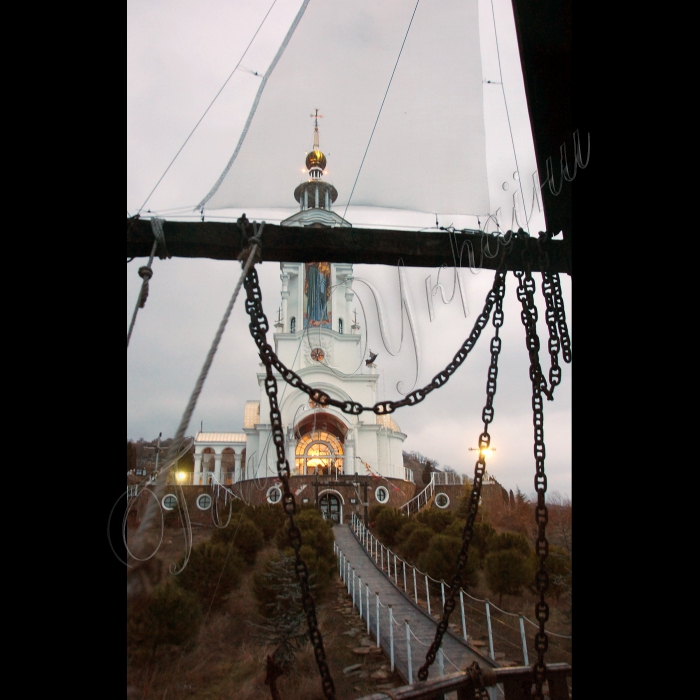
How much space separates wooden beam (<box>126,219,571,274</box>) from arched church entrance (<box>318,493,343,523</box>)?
723 inches

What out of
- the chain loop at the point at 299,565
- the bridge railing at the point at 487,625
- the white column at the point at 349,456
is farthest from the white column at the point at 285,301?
the chain loop at the point at 299,565

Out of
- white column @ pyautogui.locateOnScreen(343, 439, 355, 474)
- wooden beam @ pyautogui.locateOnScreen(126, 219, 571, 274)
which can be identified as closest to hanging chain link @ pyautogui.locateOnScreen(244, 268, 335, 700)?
wooden beam @ pyautogui.locateOnScreen(126, 219, 571, 274)

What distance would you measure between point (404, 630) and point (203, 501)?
460 inches

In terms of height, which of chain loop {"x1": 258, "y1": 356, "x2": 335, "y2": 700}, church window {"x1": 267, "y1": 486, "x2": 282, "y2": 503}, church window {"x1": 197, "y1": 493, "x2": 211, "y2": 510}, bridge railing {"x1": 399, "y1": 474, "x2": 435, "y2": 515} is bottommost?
bridge railing {"x1": 399, "y1": 474, "x2": 435, "y2": 515}

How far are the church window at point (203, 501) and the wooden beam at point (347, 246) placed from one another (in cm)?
1663

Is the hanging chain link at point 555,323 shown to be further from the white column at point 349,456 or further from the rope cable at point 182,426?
the white column at point 349,456

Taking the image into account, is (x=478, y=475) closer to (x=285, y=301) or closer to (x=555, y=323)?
(x=555, y=323)

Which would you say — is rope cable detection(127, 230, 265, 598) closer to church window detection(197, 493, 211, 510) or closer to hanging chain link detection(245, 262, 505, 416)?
hanging chain link detection(245, 262, 505, 416)

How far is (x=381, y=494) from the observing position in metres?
21.5

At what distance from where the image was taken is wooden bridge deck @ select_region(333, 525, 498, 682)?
709 centimetres
